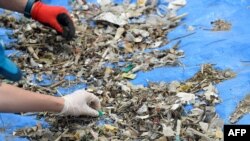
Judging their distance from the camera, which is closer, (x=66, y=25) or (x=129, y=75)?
(x=129, y=75)

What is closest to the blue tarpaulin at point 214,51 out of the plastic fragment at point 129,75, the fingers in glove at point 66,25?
the plastic fragment at point 129,75

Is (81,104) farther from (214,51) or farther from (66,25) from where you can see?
(214,51)

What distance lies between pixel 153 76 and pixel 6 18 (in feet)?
3.92

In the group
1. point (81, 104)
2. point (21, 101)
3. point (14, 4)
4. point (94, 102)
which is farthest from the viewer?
point (14, 4)

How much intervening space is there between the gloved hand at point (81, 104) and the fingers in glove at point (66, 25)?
66 cm

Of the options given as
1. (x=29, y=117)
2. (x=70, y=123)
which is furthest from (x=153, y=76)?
(x=29, y=117)

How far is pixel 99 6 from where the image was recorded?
10.8 feet

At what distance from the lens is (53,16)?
2918mm

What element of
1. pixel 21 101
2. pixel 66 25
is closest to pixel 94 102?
pixel 21 101

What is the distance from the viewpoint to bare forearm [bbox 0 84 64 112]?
203cm

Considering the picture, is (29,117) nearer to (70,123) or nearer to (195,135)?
(70,123)

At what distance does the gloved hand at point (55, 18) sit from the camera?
9.57ft

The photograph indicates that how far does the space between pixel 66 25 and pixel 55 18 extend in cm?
8

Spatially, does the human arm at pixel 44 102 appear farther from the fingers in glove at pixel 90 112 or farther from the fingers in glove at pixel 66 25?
the fingers in glove at pixel 66 25
